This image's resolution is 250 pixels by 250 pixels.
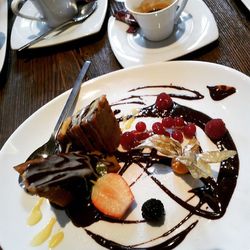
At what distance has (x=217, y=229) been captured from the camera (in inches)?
31.4

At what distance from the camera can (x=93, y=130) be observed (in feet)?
3.26

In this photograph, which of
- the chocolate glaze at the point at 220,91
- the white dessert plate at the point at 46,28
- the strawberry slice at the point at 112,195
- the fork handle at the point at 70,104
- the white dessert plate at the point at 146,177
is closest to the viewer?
the white dessert plate at the point at 146,177

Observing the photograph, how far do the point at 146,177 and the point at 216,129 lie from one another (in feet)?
0.70

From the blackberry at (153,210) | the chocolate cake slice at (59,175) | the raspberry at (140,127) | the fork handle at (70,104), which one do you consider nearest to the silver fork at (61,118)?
the fork handle at (70,104)

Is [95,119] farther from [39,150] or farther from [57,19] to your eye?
[57,19]

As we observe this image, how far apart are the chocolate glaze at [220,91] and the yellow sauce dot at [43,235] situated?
54 cm

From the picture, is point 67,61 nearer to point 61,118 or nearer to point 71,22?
point 71,22

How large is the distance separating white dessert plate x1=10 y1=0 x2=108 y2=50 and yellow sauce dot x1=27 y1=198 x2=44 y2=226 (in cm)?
71

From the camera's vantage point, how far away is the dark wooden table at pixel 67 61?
47.3 inches

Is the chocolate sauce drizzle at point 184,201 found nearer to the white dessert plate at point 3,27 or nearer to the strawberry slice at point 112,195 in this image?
the strawberry slice at point 112,195

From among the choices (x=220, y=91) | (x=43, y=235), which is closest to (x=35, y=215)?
(x=43, y=235)

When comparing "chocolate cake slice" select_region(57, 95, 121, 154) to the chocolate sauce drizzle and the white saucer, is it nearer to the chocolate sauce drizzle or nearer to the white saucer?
the chocolate sauce drizzle

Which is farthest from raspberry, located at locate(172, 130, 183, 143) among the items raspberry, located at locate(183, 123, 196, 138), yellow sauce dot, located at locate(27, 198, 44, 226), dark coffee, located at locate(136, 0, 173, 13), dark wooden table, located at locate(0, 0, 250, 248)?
dark coffee, located at locate(136, 0, 173, 13)

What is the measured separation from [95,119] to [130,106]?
0.62ft
